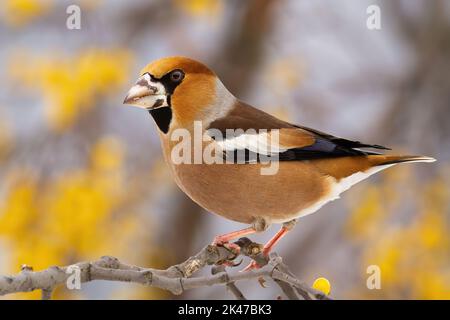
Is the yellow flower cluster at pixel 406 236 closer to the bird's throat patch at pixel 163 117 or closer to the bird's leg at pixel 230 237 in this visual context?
the bird's leg at pixel 230 237

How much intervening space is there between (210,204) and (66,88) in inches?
34.4

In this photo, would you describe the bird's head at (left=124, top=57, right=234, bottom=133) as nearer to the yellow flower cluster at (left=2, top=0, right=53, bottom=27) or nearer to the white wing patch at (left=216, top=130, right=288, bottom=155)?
the white wing patch at (left=216, top=130, right=288, bottom=155)

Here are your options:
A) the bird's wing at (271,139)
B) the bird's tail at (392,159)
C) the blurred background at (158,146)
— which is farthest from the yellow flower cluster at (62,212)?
the bird's tail at (392,159)

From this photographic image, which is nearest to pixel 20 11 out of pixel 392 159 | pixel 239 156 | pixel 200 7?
pixel 200 7

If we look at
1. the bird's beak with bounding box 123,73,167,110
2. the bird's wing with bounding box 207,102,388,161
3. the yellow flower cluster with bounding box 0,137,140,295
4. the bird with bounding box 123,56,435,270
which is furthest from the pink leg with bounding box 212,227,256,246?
the yellow flower cluster with bounding box 0,137,140,295

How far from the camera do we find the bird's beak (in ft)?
4.11

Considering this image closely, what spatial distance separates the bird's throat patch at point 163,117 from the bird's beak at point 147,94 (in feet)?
0.09

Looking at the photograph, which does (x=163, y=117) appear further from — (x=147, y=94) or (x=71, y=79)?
(x=71, y=79)

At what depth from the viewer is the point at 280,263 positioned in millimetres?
1265

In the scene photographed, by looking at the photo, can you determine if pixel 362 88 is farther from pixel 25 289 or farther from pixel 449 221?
pixel 25 289

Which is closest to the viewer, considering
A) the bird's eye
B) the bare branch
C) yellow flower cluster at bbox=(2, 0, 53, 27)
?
the bare branch

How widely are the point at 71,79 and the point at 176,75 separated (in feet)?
2.71

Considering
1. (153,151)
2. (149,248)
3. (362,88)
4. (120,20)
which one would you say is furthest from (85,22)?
(362,88)

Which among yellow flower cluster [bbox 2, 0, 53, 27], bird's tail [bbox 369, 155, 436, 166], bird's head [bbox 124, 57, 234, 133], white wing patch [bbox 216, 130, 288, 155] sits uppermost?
yellow flower cluster [bbox 2, 0, 53, 27]
